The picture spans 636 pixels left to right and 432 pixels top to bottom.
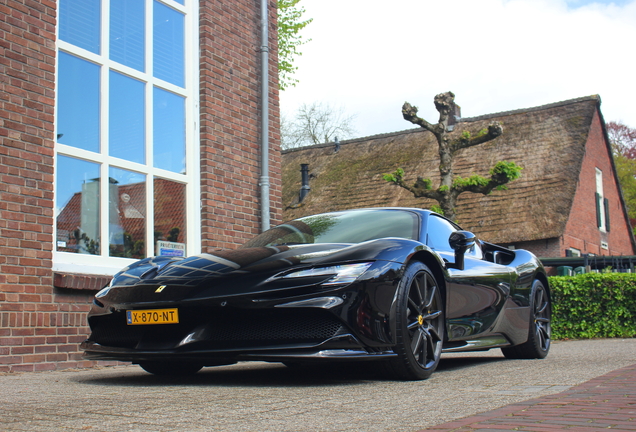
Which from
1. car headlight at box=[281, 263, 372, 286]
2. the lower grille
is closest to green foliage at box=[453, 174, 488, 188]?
car headlight at box=[281, 263, 372, 286]

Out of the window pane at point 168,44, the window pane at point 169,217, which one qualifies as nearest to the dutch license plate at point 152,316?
the window pane at point 169,217

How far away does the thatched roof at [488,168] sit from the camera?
2144cm

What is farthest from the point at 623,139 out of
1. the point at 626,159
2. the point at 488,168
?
the point at 488,168

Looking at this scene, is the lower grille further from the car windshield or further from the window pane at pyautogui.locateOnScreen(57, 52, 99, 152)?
the window pane at pyautogui.locateOnScreen(57, 52, 99, 152)

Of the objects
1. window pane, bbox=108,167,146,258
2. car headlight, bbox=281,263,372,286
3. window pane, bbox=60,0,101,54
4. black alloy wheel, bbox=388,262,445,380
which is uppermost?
window pane, bbox=60,0,101,54

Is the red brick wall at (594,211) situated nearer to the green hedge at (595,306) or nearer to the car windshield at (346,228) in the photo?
the green hedge at (595,306)

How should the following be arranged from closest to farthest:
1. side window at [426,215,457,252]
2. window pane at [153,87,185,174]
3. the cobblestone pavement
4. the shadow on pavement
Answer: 1. the cobblestone pavement
2. the shadow on pavement
3. side window at [426,215,457,252]
4. window pane at [153,87,185,174]

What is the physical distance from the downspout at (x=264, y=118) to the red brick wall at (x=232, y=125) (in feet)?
0.28

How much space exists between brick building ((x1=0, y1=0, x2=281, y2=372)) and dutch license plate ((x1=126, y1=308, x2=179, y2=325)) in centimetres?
214

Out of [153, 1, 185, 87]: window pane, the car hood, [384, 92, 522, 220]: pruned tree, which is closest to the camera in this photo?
the car hood

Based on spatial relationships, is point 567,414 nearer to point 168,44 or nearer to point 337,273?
point 337,273

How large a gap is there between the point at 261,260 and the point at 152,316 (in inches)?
28.1

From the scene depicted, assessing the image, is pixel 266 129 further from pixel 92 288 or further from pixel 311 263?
pixel 311 263

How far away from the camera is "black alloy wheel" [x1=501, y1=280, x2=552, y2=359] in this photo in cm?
669
